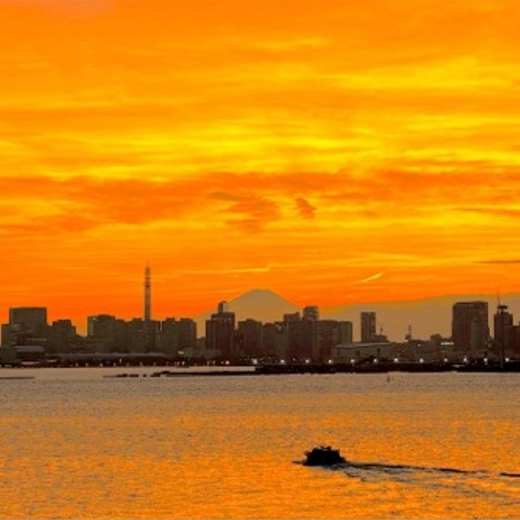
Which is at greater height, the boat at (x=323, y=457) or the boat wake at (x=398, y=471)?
the boat at (x=323, y=457)

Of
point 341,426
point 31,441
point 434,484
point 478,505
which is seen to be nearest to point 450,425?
point 341,426

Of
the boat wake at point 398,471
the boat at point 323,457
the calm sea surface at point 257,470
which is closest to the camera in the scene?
the calm sea surface at point 257,470

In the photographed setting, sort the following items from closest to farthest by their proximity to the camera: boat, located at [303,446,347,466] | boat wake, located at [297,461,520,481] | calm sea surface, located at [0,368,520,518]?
calm sea surface, located at [0,368,520,518] → boat wake, located at [297,461,520,481] → boat, located at [303,446,347,466]

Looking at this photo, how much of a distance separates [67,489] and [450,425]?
76.9 metres

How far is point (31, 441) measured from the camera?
138000 millimetres

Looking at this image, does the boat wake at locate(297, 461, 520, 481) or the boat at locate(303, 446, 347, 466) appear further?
the boat at locate(303, 446, 347, 466)

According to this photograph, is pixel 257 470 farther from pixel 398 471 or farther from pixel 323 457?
pixel 398 471

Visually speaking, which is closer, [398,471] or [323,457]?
[398,471]

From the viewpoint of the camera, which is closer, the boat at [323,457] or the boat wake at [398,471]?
the boat wake at [398,471]

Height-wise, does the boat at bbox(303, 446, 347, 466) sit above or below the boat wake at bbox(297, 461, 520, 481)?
above

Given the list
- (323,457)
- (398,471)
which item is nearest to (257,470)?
(323,457)

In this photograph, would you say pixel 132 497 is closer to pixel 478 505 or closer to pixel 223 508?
pixel 223 508

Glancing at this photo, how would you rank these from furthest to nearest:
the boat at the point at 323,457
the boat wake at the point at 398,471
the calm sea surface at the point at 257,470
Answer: the boat at the point at 323,457
the boat wake at the point at 398,471
the calm sea surface at the point at 257,470

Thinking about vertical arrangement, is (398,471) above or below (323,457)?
below
